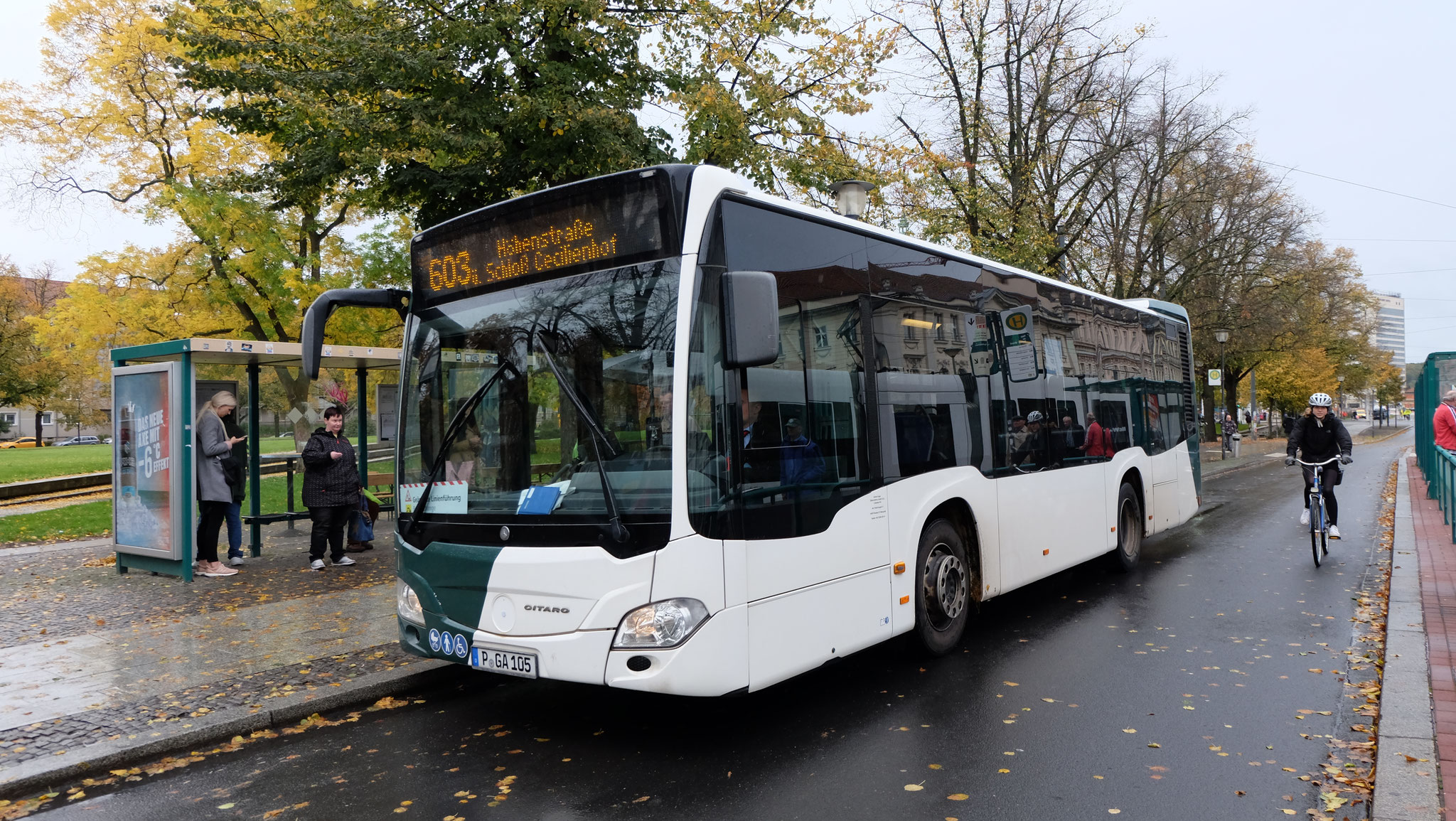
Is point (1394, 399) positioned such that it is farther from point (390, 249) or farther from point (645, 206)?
point (645, 206)

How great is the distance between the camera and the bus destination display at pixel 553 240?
15.9 ft

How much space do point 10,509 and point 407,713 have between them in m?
20.5

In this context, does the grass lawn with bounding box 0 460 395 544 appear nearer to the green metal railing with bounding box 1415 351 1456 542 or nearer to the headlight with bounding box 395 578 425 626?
the headlight with bounding box 395 578 425 626

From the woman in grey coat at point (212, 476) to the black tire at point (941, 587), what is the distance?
25.9 ft

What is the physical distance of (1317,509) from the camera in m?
10.6

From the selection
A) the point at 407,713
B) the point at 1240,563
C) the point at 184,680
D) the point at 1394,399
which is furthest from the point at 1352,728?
the point at 1394,399

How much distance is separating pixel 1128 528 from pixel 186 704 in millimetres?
8849

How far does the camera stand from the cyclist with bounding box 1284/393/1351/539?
1096 centimetres

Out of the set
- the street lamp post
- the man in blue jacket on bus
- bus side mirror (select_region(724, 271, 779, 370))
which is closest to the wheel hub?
the man in blue jacket on bus

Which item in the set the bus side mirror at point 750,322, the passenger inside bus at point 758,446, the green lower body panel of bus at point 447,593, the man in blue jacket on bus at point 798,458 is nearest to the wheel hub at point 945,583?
the man in blue jacket on bus at point 798,458

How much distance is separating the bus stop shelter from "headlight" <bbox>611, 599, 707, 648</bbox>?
694 cm

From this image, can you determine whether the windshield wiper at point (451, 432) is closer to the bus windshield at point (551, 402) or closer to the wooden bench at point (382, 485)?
the bus windshield at point (551, 402)

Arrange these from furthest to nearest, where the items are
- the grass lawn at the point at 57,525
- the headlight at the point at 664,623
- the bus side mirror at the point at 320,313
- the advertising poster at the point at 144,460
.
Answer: the grass lawn at the point at 57,525 → the advertising poster at the point at 144,460 → the bus side mirror at the point at 320,313 → the headlight at the point at 664,623

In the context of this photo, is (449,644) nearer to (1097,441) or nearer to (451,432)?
(451,432)
